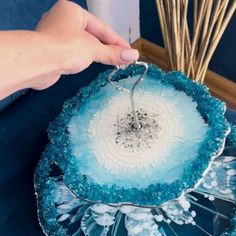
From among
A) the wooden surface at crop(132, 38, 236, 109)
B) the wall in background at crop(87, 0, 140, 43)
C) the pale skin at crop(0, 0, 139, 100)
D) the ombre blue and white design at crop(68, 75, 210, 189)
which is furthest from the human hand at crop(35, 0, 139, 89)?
the wooden surface at crop(132, 38, 236, 109)

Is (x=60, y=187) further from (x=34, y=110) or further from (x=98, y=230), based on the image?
(x=34, y=110)

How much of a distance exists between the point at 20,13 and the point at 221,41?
0.57 m

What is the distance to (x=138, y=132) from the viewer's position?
764 millimetres

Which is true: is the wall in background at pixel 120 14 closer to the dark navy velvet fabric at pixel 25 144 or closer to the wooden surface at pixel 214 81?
the wooden surface at pixel 214 81

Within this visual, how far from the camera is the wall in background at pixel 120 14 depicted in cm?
118

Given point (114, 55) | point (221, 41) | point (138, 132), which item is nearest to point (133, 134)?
point (138, 132)

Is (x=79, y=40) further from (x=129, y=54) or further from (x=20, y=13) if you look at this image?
(x=20, y=13)

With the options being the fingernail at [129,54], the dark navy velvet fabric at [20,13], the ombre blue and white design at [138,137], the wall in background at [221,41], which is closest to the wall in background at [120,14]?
the wall in background at [221,41]

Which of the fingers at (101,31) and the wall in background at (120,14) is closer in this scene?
the fingers at (101,31)

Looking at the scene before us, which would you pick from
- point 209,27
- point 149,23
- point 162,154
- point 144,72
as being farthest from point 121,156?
point 149,23

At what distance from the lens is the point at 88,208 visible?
0.73m

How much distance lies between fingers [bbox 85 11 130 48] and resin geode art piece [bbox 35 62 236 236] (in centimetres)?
8

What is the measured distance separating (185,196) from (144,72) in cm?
24

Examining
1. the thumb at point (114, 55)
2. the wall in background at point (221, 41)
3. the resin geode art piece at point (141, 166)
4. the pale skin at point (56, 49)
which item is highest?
the pale skin at point (56, 49)
